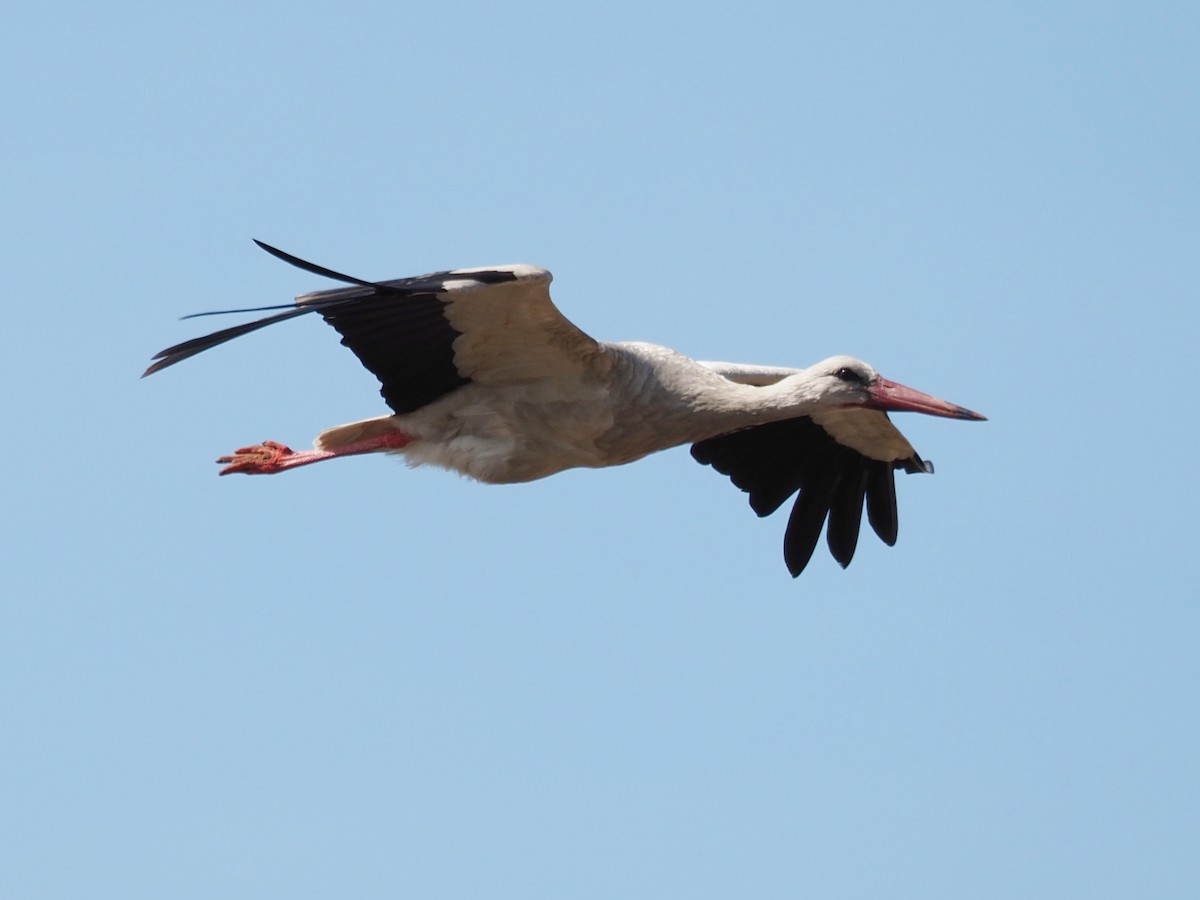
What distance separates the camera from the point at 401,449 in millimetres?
10164

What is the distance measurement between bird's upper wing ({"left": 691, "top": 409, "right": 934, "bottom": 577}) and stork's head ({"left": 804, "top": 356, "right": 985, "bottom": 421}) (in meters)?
1.53

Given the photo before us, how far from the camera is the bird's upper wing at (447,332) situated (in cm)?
908

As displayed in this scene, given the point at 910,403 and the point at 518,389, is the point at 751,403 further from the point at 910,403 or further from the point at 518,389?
the point at 518,389

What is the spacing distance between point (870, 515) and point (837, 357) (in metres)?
1.85

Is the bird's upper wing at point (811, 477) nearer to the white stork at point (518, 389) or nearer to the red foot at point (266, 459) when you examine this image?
the white stork at point (518, 389)

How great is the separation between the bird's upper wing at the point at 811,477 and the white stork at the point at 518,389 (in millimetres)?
1223

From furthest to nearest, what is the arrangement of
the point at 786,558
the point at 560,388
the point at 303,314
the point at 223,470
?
the point at 786,558 < the point at 223,470 < the point at 560,388 < the point at 303,314

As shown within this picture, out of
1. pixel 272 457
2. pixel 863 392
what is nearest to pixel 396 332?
pixel 272 457

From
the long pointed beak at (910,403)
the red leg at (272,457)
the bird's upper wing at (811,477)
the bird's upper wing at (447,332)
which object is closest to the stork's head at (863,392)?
the long pointed beak at (910,403)

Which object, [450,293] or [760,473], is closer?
[450,293]

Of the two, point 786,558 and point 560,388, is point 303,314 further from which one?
point 786,558

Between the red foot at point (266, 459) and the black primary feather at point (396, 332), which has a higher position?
the black primary feather at point (396, 332)

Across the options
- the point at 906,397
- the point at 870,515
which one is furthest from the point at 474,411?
the point at 870,515

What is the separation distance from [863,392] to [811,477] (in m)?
1.70
